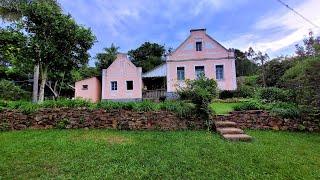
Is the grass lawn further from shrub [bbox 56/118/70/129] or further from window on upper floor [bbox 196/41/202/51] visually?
window on upper floor [bbox 196/41/202/51]

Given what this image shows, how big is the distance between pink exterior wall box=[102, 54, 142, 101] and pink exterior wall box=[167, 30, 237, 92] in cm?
315

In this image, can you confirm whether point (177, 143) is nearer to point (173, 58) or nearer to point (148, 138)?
point (148, 138)

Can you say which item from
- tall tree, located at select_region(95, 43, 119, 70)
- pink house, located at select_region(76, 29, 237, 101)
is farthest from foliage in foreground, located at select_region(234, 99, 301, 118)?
tall tree, located at select_region(95, 43, 119, 70)

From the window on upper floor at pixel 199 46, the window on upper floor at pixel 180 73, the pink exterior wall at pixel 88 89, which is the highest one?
the window on upper floor at pixel 199 46

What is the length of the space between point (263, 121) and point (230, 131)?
7.57 ft

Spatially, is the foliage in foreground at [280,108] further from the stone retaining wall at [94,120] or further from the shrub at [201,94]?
the stone retaining wall at [94,120]

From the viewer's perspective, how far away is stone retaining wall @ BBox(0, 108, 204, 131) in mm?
9977

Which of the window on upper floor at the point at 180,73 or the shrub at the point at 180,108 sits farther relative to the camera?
the window on upper floor at the point at 180,73

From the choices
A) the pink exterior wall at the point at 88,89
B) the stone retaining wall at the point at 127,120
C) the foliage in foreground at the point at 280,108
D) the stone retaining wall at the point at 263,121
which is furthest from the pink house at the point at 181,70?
the stone retaining wall at the point at 127,120

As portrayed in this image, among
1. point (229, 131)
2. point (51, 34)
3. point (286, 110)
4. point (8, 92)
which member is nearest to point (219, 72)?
point (286, 110)

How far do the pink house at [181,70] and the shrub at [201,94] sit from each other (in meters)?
12.2

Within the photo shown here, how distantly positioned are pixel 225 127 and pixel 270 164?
3751mm

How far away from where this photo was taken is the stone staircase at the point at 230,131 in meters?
7.95

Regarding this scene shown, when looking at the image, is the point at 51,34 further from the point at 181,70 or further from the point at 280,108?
the point at 280,108
